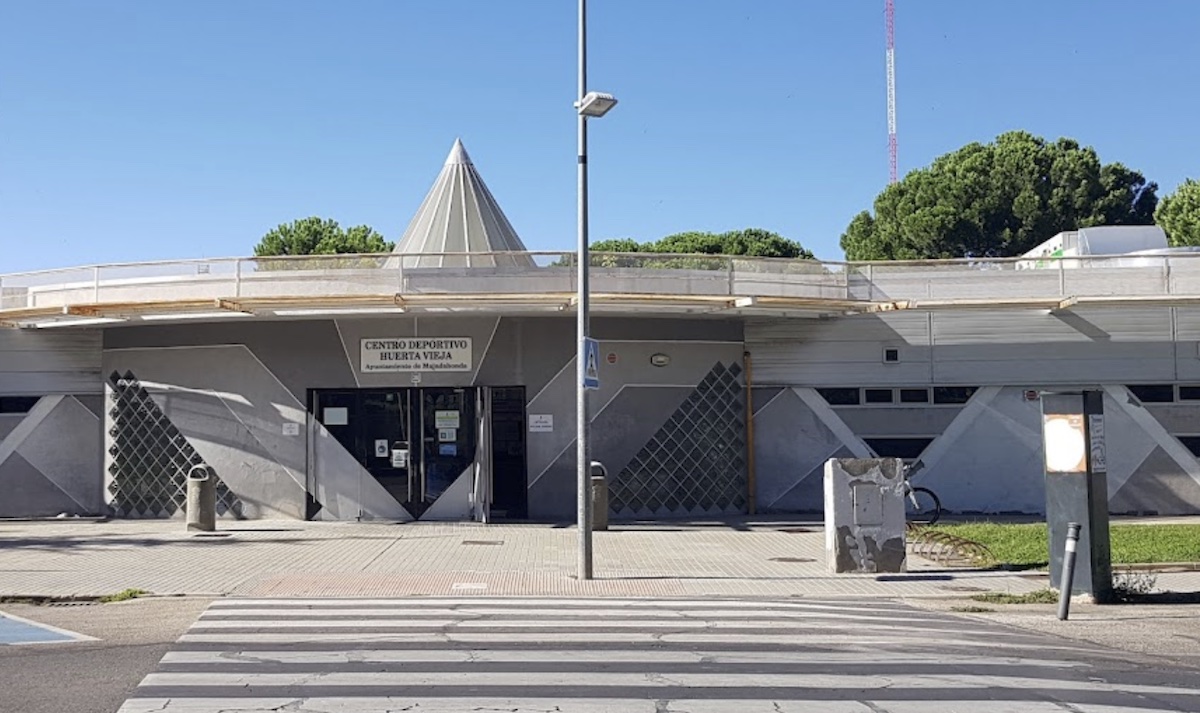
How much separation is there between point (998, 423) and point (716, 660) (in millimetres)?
15246

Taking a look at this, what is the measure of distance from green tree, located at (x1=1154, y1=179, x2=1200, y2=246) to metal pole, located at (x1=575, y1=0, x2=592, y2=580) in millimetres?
35735

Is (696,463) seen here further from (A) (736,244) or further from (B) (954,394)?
(A) (736,244)

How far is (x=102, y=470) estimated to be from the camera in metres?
22.9

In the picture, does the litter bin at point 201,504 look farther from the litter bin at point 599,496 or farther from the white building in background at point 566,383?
the litter bin at point 599,496

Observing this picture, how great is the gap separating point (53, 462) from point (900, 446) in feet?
55.3

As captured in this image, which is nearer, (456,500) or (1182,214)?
(456,500)

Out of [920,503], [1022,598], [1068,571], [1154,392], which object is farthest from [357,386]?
[1154,392]

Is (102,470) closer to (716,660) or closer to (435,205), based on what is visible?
(435,205)

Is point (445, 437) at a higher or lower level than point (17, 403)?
lower

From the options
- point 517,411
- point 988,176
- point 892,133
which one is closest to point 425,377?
point 517,411

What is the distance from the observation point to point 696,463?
22.2 metres

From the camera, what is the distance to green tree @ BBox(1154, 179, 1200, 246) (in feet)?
144

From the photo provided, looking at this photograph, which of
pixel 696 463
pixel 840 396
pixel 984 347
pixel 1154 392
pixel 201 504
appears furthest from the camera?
pixel 840 396

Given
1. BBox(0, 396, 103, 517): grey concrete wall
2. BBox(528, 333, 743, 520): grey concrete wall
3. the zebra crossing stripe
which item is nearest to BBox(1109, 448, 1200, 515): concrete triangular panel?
BBox(528, 333, 743, 520): grey concrete wall
